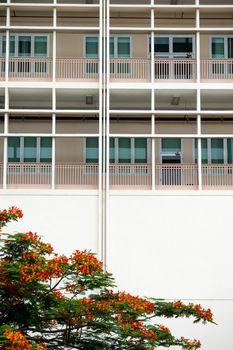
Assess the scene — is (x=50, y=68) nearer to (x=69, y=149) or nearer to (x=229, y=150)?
(x=69, y=149)

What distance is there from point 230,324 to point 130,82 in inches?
363

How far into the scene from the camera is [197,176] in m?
30.4

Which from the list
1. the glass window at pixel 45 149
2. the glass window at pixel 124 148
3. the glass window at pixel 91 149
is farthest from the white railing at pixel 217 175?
the glass window at pixel 45 149

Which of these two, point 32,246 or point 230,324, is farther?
point 230,324

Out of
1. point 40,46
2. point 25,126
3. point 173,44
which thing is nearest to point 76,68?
point 40,46

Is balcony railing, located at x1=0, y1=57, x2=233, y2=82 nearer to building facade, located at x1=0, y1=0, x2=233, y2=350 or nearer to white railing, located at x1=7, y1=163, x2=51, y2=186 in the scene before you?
building facade, located at x1=0, y1=0, x2=233, y2=350

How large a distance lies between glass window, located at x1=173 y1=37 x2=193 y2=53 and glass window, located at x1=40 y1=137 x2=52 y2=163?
622cm

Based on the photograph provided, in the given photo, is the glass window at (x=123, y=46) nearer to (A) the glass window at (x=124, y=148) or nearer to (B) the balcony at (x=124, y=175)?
(A) the glass window at (x=124, y=148)

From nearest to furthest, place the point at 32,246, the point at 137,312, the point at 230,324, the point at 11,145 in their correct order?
the point at 32,246 → the point at 137,312 → the point at 230,324 → the point at 11,145

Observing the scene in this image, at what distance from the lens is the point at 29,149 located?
32312mm

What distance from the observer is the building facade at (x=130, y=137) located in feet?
92.7

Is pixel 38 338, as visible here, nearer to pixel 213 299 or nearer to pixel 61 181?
pixel 213 299

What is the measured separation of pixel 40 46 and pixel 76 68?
220 centimetres

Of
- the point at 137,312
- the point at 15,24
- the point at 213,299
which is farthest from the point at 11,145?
the point at 137,312
